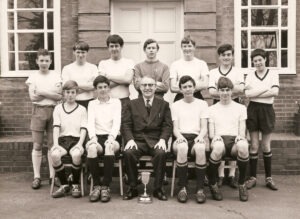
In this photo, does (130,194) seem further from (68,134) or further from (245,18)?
(245,18)

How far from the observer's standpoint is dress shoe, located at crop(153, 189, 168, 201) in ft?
20.4

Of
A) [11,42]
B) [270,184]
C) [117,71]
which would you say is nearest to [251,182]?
[270,184]

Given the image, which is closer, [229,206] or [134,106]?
[229,206]

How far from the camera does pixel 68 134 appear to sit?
21.9 ft

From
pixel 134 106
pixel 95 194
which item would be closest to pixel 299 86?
pixel 134 106

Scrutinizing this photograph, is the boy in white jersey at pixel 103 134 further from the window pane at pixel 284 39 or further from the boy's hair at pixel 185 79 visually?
the window pane at pixel 284 39

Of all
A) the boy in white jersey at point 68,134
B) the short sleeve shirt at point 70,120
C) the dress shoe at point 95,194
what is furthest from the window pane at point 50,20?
the dress shoe at point 95,194

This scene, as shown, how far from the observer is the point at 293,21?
9.05m

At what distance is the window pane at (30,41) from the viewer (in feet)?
29.9

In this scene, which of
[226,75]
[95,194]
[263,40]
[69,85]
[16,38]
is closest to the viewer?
[95,194]

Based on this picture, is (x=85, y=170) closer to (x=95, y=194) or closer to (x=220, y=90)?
(x=95, y=194)

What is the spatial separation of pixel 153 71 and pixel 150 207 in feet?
6.25

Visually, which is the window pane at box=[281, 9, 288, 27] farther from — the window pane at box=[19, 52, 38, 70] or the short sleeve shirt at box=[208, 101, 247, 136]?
the window pane at box=[19, 52, 38, 70]

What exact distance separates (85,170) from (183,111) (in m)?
1.49
